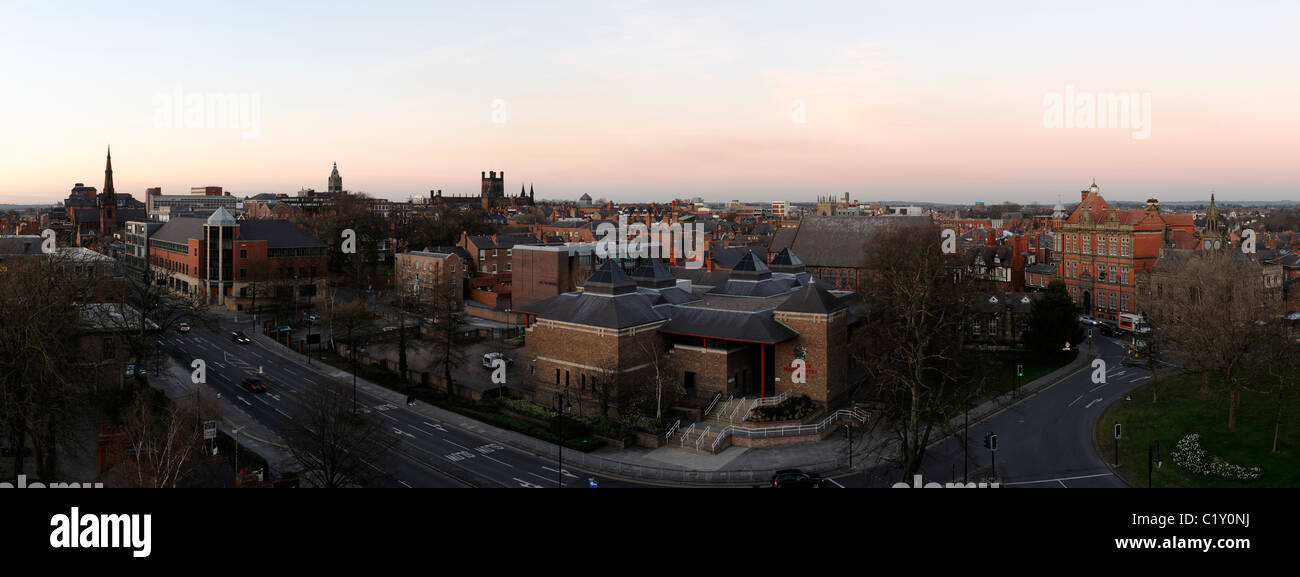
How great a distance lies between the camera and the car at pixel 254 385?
169ft

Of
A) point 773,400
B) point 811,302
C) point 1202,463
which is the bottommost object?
point 1202,463

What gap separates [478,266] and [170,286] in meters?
37.1

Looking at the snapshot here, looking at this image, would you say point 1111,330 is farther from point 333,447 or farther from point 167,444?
point 167,444

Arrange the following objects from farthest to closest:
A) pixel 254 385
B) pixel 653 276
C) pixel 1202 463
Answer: pixel 653 276, pixel 254 385, pixel 1202 463

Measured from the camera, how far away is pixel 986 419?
45.8 metres

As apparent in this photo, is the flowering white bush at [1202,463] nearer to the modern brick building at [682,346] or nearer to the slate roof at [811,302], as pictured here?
the modern brick building at [682,346]

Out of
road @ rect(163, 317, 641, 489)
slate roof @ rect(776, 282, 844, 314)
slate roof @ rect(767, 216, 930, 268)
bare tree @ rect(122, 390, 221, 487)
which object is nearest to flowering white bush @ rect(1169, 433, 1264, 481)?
slate roof @ rect(776, 282, 844, 314)

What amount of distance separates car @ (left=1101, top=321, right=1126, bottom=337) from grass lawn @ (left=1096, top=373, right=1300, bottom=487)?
935 inches

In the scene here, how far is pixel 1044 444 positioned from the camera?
1609 inches

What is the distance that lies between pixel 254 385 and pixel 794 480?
36365 mm

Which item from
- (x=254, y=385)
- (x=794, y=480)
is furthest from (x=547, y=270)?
(x=794, y=480)

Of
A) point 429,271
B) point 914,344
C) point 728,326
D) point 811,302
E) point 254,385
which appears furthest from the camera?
point 429,271
